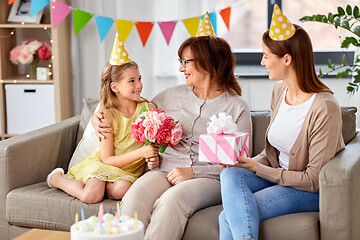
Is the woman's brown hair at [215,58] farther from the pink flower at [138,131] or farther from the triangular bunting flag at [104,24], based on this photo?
the triangular bunting flag at [104,24]

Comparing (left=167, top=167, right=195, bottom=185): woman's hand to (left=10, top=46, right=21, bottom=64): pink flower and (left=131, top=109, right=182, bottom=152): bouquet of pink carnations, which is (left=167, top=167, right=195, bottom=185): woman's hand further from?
(left=10, top=46, right=21, bottom=64): pink flower

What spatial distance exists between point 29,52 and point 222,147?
2298 mm

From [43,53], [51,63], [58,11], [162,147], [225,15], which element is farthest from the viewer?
[51,63]

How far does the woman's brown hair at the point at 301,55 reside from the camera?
2.11 meters

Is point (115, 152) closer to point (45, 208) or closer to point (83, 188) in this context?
point (83, 188)

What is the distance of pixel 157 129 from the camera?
2281 millimetres

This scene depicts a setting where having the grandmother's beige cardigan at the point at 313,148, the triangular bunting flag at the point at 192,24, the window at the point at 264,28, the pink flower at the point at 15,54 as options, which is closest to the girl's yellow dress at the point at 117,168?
the grandmother's beige cardigan at the point at 313,148

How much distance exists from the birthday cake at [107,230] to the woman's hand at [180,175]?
777 mm

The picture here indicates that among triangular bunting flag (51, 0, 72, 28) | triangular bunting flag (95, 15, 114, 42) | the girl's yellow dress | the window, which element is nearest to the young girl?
the girl's yellow dress

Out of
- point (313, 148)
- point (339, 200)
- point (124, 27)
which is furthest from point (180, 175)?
point (124, 27)

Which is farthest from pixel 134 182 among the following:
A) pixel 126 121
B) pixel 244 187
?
pixel 244 187

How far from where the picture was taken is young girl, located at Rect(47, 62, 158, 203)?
2.41 meters

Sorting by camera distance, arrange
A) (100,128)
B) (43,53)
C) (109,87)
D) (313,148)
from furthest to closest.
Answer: (43,53), (109,87), (100,128), (313,148)

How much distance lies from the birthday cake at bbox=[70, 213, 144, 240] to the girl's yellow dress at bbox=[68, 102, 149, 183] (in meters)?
0.90
